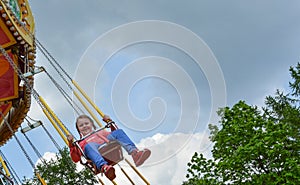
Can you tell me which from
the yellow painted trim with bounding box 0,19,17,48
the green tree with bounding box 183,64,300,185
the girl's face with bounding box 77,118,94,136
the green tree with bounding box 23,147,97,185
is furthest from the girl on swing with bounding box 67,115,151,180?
the green tree with bounding box 23,147,97,185

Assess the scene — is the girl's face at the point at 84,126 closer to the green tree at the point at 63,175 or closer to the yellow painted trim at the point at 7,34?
the yellow painted trim at the point at 7,34

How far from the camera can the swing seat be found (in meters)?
6.41

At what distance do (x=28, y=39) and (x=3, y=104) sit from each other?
2210 millimetres

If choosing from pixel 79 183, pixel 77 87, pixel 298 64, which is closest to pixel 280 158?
pixel 77 87

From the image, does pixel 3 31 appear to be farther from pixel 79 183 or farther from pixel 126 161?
pixel 79 183

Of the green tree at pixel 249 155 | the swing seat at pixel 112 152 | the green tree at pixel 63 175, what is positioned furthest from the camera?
the green tree at pixel 63 175

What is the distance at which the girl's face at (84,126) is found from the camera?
278 inches

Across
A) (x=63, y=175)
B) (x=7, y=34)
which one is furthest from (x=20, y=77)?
(x=63, y=175)

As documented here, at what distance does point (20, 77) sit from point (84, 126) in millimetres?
1784

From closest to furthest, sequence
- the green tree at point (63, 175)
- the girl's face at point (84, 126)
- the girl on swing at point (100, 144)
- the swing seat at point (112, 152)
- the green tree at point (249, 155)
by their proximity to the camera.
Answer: the girl on swing at point (100, 144), the swing seat at point (112, 152), the girl's face at point (84, 126), the green tree at point (249, 155), the green tree at point (63, 175)

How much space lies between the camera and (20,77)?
787cm

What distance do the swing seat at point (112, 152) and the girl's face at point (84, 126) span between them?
2.39 ft

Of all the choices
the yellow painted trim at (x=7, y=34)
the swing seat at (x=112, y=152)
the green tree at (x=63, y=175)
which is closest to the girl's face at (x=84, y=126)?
the swing seat at (x=112, y=152)

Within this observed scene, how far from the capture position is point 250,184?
13.0 metres
